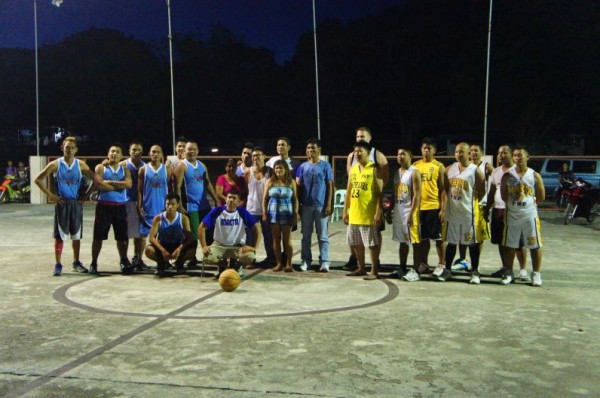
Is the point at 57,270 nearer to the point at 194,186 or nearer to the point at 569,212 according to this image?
the point at 194,186

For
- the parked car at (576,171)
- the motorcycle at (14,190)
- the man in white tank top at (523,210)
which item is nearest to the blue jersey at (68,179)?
the man in white tank top at (523,210)

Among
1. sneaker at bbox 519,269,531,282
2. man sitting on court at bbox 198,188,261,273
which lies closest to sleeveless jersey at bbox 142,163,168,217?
man sitting on court at bbox 198,188,261,273

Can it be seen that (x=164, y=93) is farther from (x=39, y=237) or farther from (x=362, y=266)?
(x=362, y=266)

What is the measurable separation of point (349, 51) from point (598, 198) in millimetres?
26412

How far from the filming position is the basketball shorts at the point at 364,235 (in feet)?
26.3

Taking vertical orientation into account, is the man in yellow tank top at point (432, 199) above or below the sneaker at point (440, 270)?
above

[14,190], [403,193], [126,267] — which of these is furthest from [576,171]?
[14,190]

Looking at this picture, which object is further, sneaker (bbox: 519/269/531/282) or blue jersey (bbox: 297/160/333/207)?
blue jersey (bbox: 297/160/333/207)

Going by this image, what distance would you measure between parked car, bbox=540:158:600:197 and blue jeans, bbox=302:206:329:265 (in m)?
12.8

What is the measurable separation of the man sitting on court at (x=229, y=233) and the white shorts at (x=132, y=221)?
3.72ft

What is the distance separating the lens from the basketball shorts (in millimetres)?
8023

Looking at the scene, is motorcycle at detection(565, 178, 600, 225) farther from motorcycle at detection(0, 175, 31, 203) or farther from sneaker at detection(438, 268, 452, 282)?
motorcycle at detection(0, 175, 31, 203)

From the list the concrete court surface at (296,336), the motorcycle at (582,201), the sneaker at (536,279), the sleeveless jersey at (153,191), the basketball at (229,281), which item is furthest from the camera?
the motorcycle at (582,201)

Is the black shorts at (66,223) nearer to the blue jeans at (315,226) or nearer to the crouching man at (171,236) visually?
the crouching man at (171,236)
